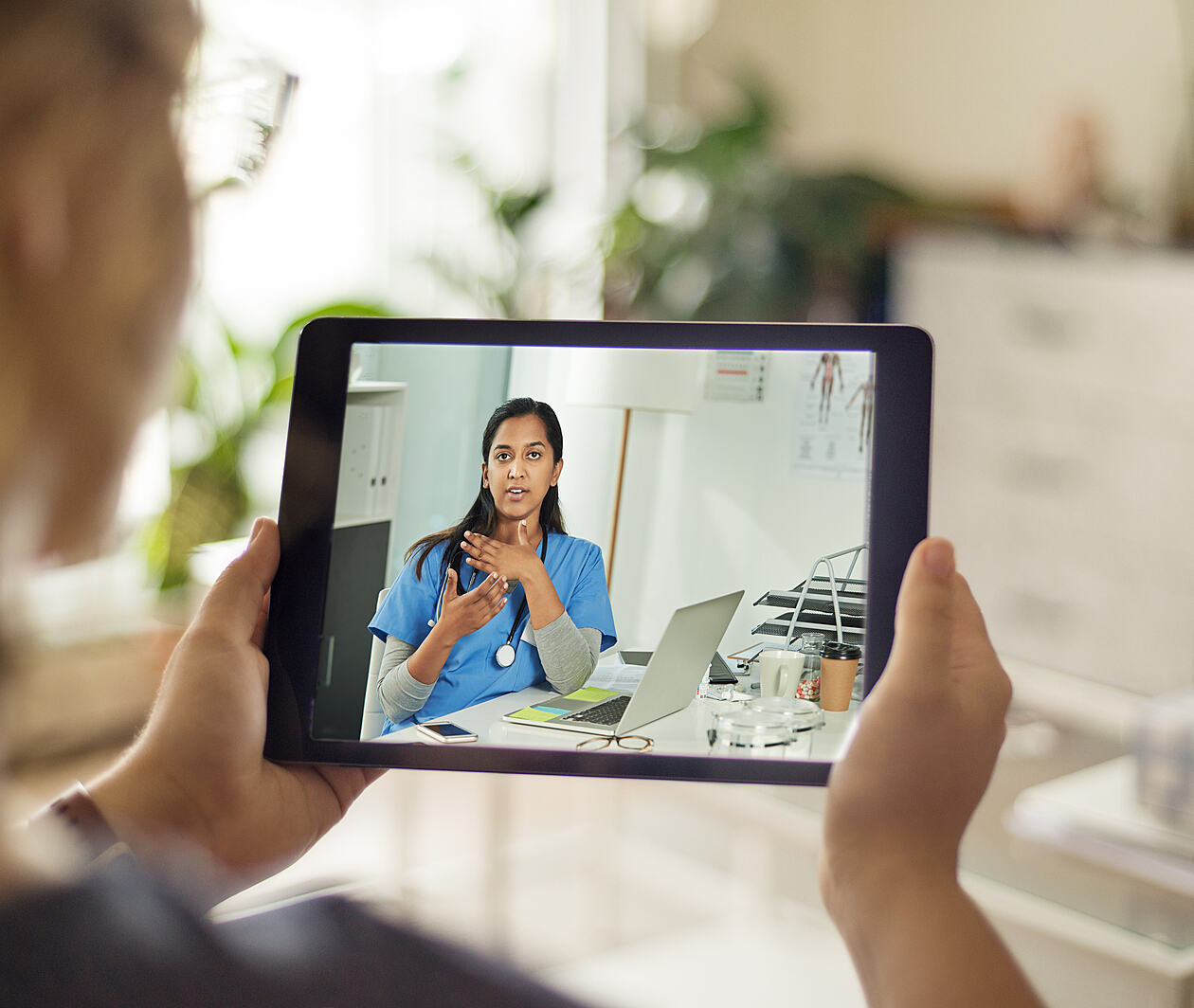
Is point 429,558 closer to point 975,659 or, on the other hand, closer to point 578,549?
point 578,549

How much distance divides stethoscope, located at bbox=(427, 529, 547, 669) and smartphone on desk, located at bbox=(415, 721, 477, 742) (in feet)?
0.18

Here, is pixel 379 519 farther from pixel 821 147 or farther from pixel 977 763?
pixel 821 147

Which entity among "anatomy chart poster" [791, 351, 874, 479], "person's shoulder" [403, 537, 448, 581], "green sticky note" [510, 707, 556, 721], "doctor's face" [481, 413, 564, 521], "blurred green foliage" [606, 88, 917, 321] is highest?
"blurred green foliage" [606, 88, 917, 321]

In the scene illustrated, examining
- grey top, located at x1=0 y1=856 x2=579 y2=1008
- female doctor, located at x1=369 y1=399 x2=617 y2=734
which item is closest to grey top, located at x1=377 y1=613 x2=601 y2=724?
female doctor, located at x1=369 y1=399 x2=617 y2=734

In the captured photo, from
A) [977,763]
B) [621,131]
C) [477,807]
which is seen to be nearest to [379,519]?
[977,763]

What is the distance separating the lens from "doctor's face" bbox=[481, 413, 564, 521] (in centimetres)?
73

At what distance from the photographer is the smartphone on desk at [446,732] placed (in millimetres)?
730

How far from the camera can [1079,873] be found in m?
1.04

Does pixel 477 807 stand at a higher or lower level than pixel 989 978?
lower

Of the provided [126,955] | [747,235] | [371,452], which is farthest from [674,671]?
[747,235]

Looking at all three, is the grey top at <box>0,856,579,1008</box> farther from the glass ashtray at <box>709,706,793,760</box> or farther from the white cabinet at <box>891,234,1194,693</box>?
the white cabinet at <box>891,234,1194,693</box>

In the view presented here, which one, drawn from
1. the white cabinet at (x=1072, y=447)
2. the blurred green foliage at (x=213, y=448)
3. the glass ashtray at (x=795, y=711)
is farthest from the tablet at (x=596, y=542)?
the blurred green foliage at (x=213, y=448)

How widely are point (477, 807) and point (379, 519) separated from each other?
1746 millimetres

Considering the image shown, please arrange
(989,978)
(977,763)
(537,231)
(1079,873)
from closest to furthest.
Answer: (989,978) → (977,763) → (1079,873) → (537,231)
